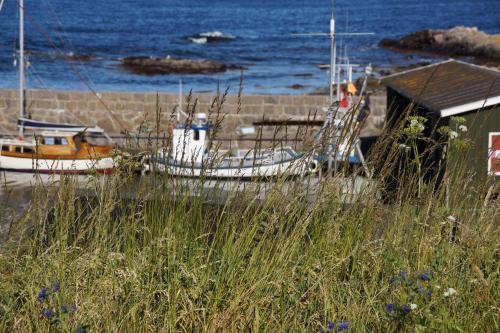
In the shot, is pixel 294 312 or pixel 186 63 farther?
pixel 186 63

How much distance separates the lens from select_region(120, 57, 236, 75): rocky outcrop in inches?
1714

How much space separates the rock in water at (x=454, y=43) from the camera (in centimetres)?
4877

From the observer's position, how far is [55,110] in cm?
2234

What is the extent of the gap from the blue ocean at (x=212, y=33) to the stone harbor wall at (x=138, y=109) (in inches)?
100

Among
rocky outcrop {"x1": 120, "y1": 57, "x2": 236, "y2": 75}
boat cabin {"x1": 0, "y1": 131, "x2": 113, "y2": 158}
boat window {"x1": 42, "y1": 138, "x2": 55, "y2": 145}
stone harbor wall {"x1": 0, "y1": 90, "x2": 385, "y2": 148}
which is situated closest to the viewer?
boat cabin {"x1": 0, "y1": 131, "x2": 113, "y2": 158}

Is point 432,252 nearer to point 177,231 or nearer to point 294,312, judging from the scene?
point 294,312

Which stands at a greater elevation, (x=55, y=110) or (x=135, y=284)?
(x=135, y=284)

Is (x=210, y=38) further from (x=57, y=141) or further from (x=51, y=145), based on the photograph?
(x=51, y=145)

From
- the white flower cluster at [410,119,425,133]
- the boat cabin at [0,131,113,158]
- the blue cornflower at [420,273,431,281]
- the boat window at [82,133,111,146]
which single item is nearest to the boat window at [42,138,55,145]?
the boat cabin at [0,131,113,158]

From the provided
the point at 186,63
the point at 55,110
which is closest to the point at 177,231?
the point at 55,110

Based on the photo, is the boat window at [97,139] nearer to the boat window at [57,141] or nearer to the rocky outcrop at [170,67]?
the boat window at [57,141]

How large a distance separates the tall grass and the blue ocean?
12681mm

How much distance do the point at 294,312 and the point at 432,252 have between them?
0.93m

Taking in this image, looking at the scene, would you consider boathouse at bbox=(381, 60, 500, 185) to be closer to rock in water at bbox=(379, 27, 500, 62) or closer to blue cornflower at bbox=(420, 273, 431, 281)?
blue cornflower at bbox=(420, 273, 431, 281)
